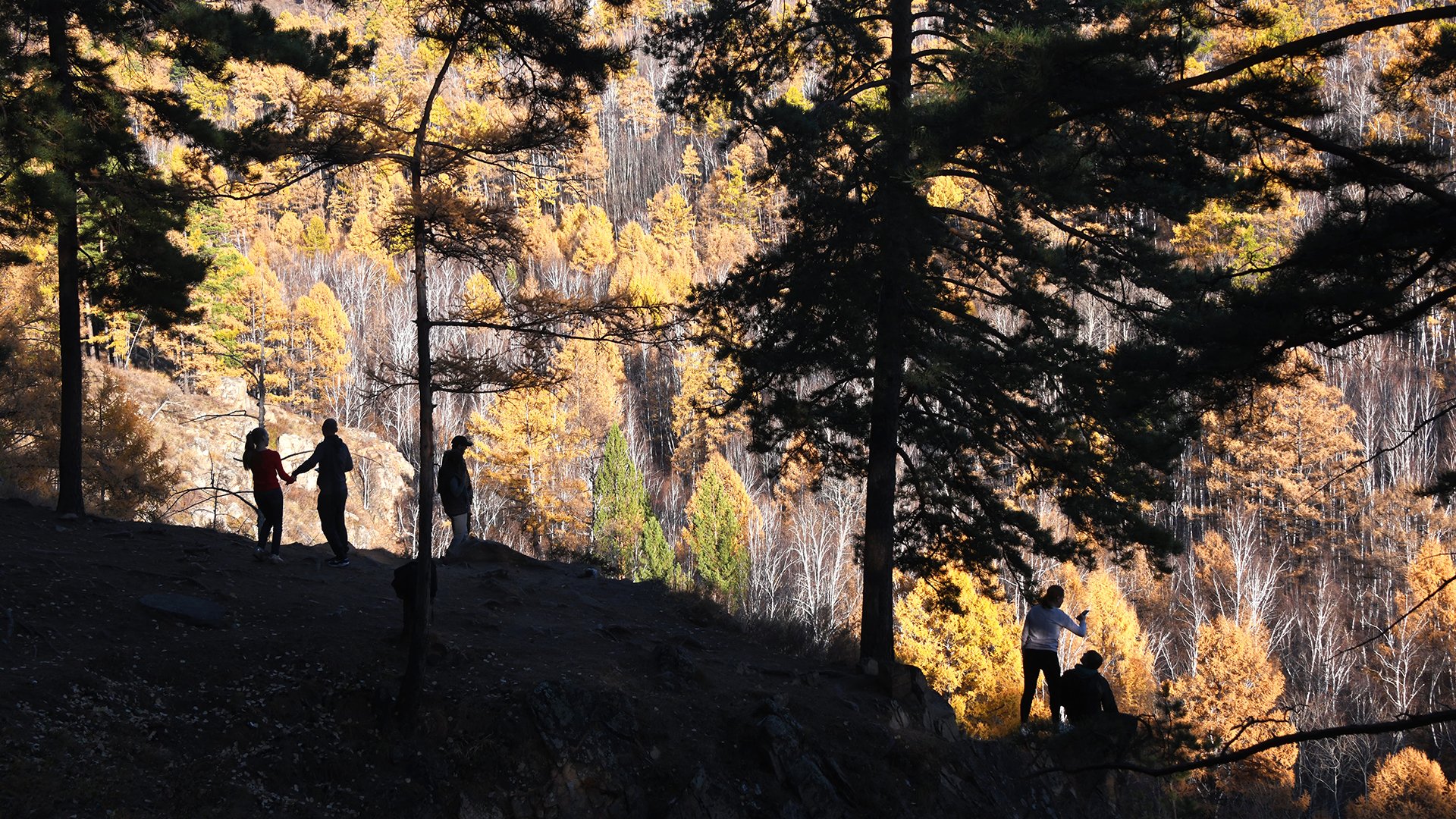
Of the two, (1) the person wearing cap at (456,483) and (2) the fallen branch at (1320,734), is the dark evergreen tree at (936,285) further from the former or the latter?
(1) the person wearing cap at (456,483)

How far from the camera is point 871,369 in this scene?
403 inches

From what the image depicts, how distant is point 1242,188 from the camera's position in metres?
5.66

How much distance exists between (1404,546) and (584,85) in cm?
4121

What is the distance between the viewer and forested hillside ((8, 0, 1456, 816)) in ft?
20.7

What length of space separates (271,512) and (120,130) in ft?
14.5

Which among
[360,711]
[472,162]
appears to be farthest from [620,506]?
[472,162]

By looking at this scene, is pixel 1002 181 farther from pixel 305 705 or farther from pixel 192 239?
pixel 192 239

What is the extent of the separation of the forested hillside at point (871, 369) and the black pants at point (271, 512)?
2391mm

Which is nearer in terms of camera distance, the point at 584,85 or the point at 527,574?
the point at 584,85

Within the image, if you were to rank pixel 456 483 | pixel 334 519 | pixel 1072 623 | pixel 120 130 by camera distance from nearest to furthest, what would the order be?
pixel 1072 623 < pixel 120 130 < pixel 334 519 < pixel 456 483

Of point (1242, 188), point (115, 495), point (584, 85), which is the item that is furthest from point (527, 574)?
point (115, 495)

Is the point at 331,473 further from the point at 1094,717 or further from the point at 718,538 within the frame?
the point at 718,538

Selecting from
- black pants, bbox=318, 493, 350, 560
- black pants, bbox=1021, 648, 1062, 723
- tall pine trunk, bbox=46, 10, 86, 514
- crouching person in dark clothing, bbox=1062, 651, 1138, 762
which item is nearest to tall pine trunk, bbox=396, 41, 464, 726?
black pants, bbox=318, 493, 350, 560

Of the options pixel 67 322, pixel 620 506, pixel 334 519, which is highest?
pixel 67 322
